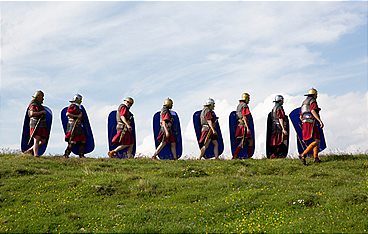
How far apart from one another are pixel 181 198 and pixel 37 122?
9.02 m

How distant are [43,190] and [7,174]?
86.6 inches

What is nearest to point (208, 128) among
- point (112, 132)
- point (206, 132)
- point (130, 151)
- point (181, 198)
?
point (206, 132)

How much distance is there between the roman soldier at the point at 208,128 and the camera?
22797 mm

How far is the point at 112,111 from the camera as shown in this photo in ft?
76.1

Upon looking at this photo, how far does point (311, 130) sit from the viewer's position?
20.9m

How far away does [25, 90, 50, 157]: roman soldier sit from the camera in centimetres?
2166

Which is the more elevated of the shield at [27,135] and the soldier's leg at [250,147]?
Result: the shield at [27,135]

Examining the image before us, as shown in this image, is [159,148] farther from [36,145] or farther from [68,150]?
[36,145]

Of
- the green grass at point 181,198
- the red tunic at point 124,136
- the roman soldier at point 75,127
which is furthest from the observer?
the red tunic at point 124,136

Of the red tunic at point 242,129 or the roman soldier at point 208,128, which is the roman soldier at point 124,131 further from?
the red tunic at point 242,129

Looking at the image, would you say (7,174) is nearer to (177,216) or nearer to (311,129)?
(177,216)

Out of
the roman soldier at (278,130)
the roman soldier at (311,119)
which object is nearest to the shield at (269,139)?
the roman soldier at (278,130)

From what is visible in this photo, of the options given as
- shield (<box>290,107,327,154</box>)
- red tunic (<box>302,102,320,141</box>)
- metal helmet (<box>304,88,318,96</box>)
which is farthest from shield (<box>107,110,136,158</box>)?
metal helmet (<box>304,88,318,96</box>)

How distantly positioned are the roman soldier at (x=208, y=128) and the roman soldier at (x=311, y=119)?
3.43 metres
